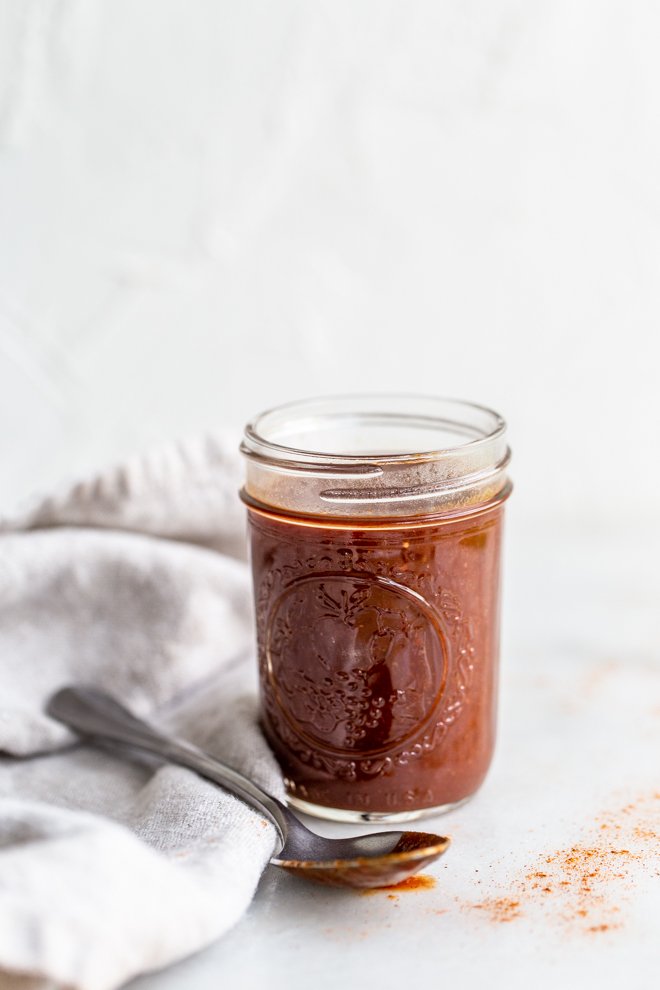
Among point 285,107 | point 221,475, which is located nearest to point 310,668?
point 221,475

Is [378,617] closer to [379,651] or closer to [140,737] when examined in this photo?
[379,651]

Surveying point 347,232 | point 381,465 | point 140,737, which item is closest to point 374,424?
point 381,465

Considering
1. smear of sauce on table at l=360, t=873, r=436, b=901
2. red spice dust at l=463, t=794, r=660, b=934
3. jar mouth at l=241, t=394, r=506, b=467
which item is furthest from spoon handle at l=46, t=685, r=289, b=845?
jar mouth at l=241, t=394, r=506, b=467

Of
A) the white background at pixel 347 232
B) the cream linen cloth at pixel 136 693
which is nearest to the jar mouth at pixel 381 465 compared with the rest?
the cream linen cloth at pixel 136 693

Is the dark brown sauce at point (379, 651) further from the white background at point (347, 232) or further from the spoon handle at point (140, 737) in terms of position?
the white background at point (347, 232)

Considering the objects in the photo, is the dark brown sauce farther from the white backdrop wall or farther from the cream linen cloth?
the white backdrop wall

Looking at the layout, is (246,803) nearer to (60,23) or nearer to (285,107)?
(285,107)
